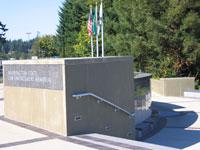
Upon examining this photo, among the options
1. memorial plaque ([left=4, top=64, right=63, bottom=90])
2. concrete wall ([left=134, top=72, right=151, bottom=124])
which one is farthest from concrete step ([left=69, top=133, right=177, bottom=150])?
concrete wall ([left=134, top=72, right=151, bottom=124])

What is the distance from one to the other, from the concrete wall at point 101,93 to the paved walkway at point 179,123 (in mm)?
1634

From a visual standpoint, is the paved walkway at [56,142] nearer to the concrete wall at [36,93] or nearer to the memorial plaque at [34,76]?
the concrete wall at [36,93]

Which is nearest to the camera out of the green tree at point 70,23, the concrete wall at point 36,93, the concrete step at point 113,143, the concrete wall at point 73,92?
the concrete step at point 113,143

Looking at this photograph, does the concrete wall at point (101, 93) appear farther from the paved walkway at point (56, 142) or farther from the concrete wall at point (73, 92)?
the paved walkway at point (56, 142)

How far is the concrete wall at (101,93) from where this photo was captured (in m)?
12.5

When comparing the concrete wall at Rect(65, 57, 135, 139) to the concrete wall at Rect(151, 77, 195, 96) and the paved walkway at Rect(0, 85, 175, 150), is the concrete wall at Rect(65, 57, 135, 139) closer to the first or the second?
the paved walkway at Rect(0, 85, 175, 150)

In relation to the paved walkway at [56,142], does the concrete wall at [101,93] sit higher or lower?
higher

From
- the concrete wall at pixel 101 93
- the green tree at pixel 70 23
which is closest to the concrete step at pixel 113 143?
the concrete wall at pixel 101 93

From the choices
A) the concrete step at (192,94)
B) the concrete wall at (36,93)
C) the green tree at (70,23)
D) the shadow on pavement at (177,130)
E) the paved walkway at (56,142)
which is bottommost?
the shadow on pavement at (177,130)

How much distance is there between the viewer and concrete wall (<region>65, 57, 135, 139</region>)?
12.5m

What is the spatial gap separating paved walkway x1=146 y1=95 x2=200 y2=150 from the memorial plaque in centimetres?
427

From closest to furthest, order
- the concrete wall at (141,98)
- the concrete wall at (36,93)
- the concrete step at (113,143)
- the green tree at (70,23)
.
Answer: the concrete step at (113,143), the concrete wall at (36,93), the concrete wall at (141,98), the green tree at (70,23)

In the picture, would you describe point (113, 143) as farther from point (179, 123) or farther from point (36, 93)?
point (179, 123)

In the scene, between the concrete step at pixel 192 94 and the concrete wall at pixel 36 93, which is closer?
the concrete wall at pixel 36 93
